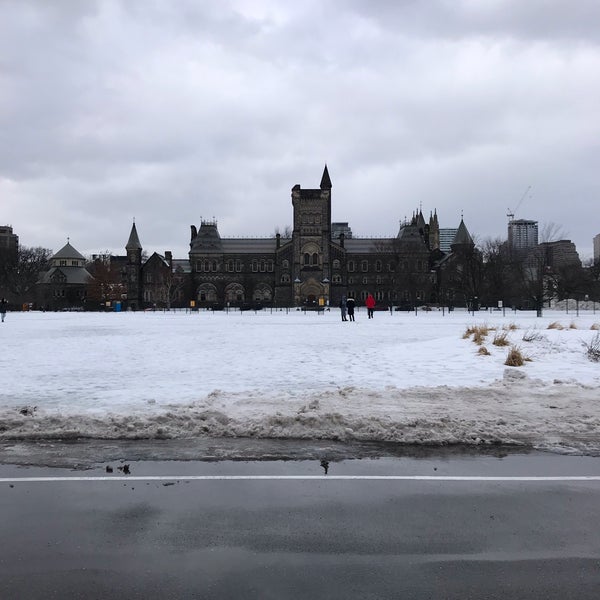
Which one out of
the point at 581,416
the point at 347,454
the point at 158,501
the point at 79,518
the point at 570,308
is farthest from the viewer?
the point at 570,308

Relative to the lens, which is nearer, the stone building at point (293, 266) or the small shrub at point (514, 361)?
the small shrub at point (514, 361)

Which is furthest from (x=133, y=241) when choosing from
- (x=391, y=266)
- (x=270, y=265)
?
(x=391, y=266)

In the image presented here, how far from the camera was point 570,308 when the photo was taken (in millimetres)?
73438

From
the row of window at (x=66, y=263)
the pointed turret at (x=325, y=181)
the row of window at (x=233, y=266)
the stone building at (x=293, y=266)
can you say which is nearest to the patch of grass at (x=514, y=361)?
the stone building at (x=293, y=266)

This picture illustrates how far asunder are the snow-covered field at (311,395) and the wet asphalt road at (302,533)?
1.34m

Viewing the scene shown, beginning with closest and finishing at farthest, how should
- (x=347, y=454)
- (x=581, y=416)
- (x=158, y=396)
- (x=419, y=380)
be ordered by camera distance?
1. (x=347, y=454)
2. (x=581, y=416)
3. (x=158, y=396)
4. (x=419, y=380)

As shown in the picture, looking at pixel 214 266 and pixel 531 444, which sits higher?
pixel 214 266

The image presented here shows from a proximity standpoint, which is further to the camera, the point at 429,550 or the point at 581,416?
the point at 581,416

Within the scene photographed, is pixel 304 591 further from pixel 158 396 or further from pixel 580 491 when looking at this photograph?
pixel 158 396

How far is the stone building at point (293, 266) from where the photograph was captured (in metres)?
107

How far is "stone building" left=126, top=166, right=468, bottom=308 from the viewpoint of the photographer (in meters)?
107

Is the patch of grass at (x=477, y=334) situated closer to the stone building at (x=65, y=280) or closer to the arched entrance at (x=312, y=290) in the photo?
the arched entrance at (x=312, y=290)

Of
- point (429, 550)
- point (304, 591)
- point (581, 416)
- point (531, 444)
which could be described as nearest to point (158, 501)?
point (304, 591)

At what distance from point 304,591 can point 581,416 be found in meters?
6.27
